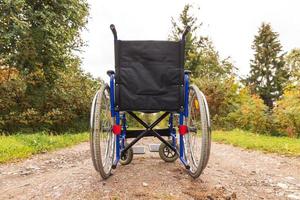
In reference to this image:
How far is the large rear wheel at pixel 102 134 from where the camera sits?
3.59m

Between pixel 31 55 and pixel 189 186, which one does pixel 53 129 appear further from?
pixel 189 186

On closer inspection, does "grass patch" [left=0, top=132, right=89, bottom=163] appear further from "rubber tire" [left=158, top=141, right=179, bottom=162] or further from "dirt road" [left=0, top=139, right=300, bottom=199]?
"rubber tire" [left=158, top=141, right=179, bottom=162]

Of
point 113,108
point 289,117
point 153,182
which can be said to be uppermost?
point 113,108

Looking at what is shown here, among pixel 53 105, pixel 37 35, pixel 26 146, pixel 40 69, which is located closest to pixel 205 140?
pixel 26 146

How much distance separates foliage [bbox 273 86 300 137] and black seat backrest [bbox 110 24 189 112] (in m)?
11.0

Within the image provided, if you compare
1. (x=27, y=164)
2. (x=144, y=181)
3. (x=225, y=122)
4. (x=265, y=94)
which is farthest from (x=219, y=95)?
(x=265, y=94)

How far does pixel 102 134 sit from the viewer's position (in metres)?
4.24

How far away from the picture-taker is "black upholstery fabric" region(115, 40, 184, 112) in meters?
4.32

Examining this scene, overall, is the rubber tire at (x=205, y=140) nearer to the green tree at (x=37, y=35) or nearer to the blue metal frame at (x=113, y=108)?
the blue metal frame at (x=113, y=108)

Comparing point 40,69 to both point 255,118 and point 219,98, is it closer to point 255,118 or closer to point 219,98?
point 255,118

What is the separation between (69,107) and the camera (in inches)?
629

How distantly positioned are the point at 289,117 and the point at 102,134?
12.4 m

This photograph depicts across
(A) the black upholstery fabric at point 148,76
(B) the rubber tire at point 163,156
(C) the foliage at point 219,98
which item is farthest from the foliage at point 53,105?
(A) the black upholstery fabric at point 148,76

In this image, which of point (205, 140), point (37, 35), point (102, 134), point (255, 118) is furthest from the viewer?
point (255, 118)
